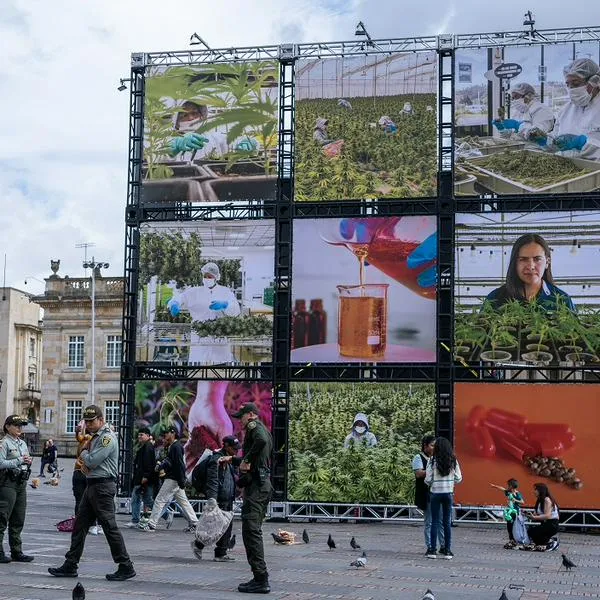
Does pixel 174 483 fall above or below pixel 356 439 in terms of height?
below

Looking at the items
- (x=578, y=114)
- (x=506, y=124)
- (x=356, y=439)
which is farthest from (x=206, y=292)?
(x=578, y=114)

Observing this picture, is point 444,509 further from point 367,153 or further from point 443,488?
point 367,153

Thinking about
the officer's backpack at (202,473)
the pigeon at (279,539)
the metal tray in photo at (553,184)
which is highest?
the metal tray in photo at (553,184)

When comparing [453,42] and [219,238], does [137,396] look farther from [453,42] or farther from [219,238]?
[453,42]

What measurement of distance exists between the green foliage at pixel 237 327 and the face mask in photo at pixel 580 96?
7.75 m

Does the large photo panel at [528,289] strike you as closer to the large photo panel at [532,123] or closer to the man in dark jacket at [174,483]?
the large photo panel at [532,123]

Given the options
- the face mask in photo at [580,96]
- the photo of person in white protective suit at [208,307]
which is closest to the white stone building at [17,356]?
the photo of person in white protective suit at [208,307]

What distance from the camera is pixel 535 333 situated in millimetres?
22484

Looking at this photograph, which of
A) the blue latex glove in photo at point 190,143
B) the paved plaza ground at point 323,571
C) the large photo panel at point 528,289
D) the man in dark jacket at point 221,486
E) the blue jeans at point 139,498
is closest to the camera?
the paved plaza ground at point 323,571

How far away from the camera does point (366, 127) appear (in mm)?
23828

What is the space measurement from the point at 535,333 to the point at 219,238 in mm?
6890

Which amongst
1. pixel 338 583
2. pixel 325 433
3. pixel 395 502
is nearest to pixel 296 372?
pixel 325 433

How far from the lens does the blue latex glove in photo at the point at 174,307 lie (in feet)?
79.4

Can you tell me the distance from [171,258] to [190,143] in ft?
8.47
